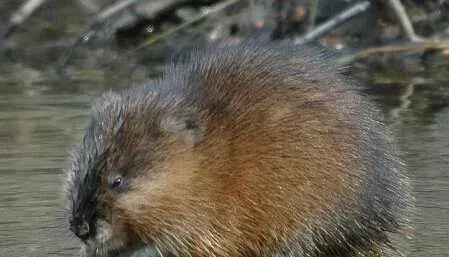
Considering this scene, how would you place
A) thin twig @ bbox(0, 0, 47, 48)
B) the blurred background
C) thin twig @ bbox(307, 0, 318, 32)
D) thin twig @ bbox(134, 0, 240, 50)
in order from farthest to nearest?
thin twig @ bbox(0, 0, 47, 48) < thin twig @ bbox(134, 0, 240, 50) < thin twig @ bbox(307, 0, 318, 32) < the blurred background

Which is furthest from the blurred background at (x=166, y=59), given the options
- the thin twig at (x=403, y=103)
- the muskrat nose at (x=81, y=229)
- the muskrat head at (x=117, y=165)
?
the muskrat nose at (x=81, y=229)

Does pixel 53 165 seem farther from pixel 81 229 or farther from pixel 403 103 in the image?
pixel 403 103

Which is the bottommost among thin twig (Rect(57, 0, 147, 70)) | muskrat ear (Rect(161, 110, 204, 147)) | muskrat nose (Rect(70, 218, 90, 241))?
thin twig (Rect(57, 0, 147, 70))

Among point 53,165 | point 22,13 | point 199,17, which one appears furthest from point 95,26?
point 53,165

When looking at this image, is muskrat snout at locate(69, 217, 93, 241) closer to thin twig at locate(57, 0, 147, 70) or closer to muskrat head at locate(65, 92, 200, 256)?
muskrat head at locate(65, 92, 200, 256)

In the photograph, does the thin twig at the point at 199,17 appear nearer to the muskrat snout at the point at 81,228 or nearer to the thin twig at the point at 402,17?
the thin twig at the point at 402,17

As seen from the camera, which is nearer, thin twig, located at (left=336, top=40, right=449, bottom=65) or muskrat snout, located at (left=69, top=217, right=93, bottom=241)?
muskrat snout, located at (left=69, top=217, right=93, bottom=241)

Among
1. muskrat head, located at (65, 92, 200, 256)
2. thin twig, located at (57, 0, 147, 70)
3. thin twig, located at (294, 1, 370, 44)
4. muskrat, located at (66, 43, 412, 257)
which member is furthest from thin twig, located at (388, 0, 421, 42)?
muskrat head, located at (65, 92, 200, 256)

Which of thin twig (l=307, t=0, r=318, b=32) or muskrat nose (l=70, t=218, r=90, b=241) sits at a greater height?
muskrat nose (l=70, t=218, r=90, b=241)
